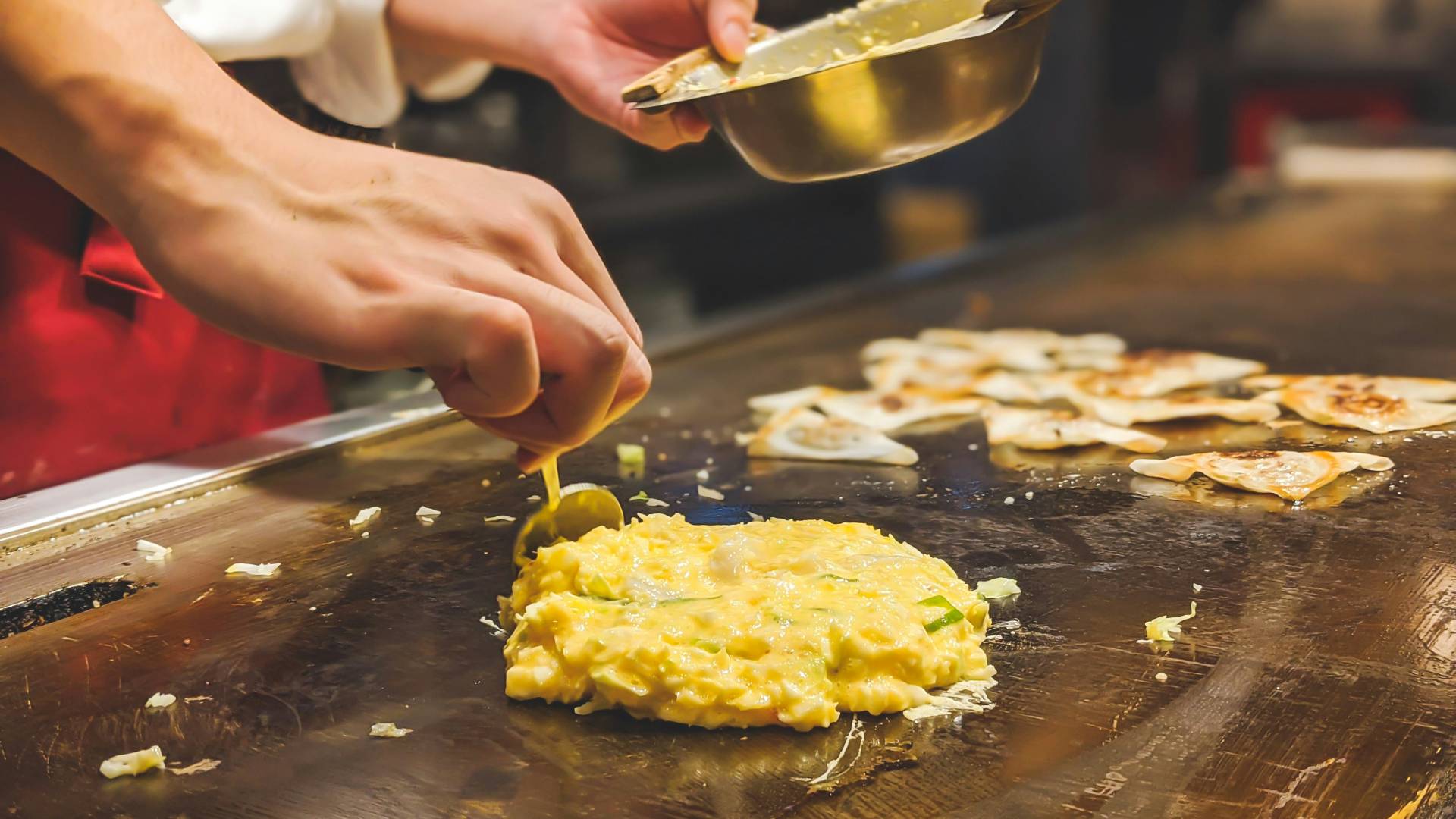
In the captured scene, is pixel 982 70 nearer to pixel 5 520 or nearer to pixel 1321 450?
pixel 1321 450

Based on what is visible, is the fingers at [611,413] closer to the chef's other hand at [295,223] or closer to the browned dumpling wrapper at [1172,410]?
the chef's other hand at [295,223]

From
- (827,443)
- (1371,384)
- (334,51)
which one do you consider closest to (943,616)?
(827,443)

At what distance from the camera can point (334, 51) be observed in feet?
7.95

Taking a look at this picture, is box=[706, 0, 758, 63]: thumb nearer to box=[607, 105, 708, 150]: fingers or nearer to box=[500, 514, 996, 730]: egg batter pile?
box=[607, 105, 708, 150]: fingers

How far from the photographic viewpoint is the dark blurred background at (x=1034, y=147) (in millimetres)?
5070

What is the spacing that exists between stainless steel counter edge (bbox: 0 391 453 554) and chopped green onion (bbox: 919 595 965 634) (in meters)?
1.13

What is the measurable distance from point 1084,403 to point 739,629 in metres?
1.21

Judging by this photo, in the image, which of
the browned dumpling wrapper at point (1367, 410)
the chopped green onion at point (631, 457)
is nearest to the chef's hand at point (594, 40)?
the chopped green onion at point (631, 457)

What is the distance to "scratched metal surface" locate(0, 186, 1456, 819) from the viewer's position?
109 cm

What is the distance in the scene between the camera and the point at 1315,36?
257 inches

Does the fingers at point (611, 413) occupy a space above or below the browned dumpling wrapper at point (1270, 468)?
above

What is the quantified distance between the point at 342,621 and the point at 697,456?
747mm

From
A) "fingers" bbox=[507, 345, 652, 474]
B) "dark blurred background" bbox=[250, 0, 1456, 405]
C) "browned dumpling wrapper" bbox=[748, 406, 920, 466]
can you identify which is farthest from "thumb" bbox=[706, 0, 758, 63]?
"dark blurred background" bbox=[250, 0, 1456, 405]

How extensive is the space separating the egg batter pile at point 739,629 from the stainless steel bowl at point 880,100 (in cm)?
59
